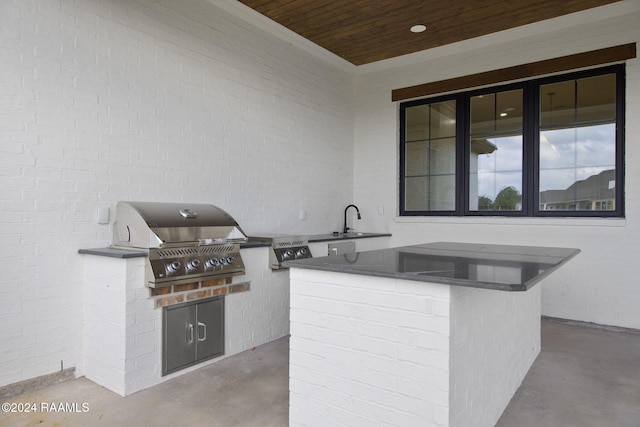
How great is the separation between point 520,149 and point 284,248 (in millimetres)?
2961

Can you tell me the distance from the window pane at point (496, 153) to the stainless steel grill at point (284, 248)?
230 cm

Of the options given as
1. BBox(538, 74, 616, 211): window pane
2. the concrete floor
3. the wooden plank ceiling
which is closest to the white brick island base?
the concrete floor

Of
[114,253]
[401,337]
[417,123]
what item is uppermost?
[417,123]

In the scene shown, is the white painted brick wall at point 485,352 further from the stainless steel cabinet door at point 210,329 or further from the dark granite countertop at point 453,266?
the stainless steel cabinet door at point 210,329

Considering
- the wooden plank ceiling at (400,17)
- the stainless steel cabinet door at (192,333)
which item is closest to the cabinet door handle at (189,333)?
the stainless steel cabinet door at (192,333)

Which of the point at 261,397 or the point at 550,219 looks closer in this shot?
the point at 261,397

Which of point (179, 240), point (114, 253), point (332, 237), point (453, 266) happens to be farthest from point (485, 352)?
point (332, 237)

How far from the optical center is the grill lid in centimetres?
281

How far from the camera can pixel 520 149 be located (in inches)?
186

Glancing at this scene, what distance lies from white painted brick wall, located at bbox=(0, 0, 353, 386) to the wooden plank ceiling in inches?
17.0

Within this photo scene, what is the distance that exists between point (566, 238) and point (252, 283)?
3.30 meters

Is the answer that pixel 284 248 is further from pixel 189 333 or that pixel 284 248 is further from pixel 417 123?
pixel 417 123

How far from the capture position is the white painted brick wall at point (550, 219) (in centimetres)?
407

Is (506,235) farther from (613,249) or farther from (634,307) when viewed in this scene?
(634,307)
